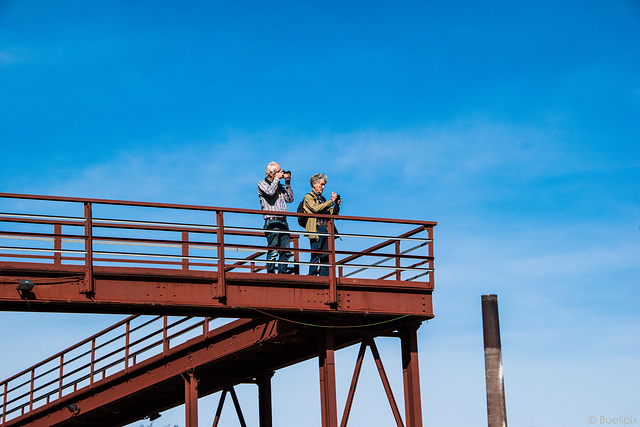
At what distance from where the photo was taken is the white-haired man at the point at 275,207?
1773 cm

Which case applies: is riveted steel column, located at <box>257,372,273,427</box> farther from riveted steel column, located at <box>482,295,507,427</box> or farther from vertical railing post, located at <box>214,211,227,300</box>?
riveted steel column, located at <box>482,295,507,427</box>

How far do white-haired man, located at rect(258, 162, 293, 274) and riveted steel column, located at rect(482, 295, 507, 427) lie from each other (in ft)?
13.0

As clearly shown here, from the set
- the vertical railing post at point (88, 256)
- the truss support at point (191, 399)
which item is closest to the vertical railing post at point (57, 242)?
the vertical railing post at point (88, 256)

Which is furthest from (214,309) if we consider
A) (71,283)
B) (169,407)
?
(169,407)

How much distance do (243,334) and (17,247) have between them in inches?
244

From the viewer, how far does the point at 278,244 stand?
17.8 metres

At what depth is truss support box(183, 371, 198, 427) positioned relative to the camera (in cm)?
2158

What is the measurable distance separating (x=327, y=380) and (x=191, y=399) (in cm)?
534

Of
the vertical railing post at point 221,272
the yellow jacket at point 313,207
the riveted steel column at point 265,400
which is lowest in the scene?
the riveted steel column at point 265,400

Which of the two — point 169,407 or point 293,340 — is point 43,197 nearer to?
point 293,340

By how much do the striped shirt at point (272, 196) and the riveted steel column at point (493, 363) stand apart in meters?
4.26

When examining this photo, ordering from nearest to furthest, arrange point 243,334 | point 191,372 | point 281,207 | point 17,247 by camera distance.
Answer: point 17,247
point 281,207
point 243,334
point 191,372

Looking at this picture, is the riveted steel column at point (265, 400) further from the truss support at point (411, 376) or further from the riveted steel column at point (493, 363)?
the riveted steel column at point (493, 363)

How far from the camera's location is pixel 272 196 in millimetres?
18016
